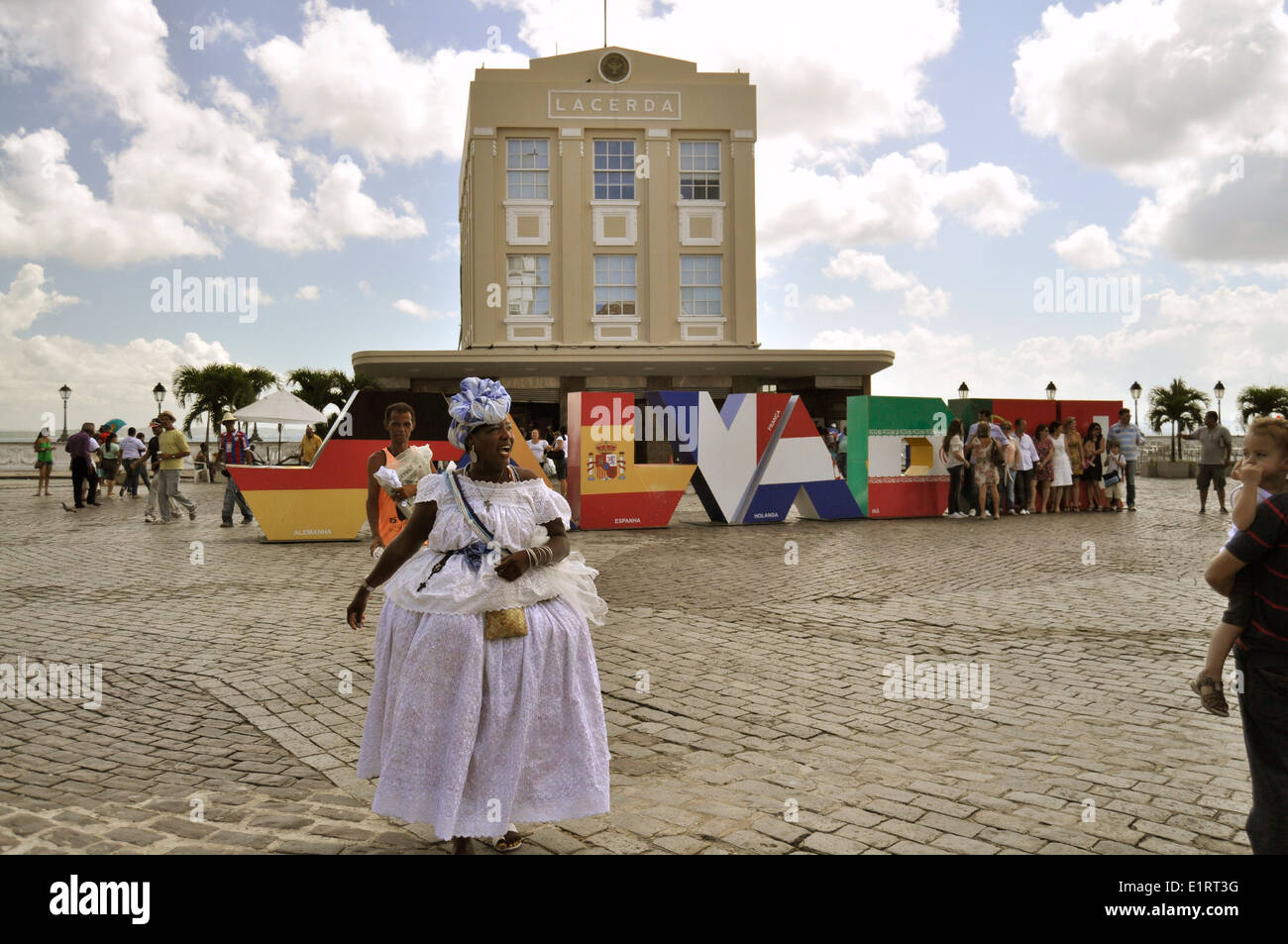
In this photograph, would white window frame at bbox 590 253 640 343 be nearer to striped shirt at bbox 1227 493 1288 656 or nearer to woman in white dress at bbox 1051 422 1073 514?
woman in white dress at bbox 1051 422 1073 514

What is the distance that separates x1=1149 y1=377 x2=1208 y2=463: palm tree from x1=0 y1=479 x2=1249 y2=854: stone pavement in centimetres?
3956

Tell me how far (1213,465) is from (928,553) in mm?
7919

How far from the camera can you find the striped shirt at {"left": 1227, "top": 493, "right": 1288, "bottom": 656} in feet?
10.2

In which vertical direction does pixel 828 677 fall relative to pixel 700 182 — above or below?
below

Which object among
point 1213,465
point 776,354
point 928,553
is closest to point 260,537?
point 928,553

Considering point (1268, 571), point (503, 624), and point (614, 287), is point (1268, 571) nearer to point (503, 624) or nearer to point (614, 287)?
point (503, 624)

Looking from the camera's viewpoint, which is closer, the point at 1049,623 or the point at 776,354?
the point at 1049,623

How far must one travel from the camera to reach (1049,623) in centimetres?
805

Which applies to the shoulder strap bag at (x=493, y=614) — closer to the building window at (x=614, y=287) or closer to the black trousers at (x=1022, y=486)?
the black trousers at (x=1022, y=486)

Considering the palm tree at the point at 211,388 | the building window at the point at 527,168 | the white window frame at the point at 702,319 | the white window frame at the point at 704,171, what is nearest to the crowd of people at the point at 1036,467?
the white window frame at the point at 702,319
